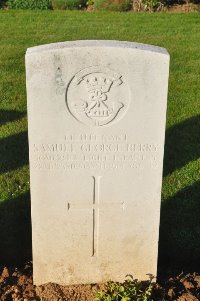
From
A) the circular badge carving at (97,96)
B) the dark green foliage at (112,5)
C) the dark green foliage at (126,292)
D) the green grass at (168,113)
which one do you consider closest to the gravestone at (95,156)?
the circular badge carving at (97,96)

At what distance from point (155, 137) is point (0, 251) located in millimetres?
1995

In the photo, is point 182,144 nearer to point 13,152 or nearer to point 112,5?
point 13,152

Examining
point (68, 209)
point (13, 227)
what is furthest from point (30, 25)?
point (68, 209)

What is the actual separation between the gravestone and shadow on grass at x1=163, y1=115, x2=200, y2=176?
6.95 ft

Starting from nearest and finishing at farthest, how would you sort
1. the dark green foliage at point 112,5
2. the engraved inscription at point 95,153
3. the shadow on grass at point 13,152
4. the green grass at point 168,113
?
the engraved inscription at point 95,153 < the green grass at point 168,113 < the shadow on grass at point 13,152 < the dark green foliage at point 112,5

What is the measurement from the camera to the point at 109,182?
400 centimetres

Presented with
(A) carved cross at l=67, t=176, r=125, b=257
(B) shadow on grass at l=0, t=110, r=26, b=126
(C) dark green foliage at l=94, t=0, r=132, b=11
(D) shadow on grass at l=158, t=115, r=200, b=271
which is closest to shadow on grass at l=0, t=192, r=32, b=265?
(A) carved cross at l=67, t=176, r=125, b=257

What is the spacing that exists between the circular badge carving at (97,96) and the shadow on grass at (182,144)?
8.64 ft

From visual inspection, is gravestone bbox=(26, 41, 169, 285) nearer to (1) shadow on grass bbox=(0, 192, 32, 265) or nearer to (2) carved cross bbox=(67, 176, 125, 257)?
(2) carved cross bbox=(67, 176, 125, 257)

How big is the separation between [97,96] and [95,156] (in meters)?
0.47

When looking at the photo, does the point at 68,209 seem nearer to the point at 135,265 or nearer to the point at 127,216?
the point at 127,216

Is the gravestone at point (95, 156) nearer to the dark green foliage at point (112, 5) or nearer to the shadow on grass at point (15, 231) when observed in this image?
the shadow on grass at point (15, 231)

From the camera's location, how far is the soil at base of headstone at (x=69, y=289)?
13.8 feet

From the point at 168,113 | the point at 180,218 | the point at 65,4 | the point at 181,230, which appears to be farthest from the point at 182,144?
the point at 65,4
